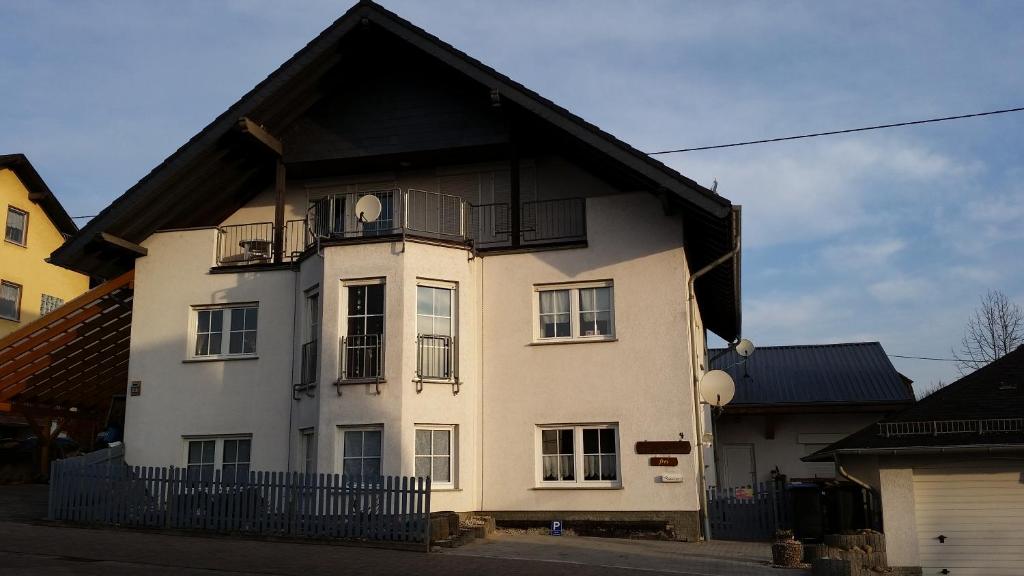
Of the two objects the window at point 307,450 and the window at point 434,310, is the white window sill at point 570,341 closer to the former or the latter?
the window at point 434,310

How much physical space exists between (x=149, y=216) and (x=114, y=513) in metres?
6.90

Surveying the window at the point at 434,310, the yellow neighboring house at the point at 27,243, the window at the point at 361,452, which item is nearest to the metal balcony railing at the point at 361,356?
the window at the point at 434,310

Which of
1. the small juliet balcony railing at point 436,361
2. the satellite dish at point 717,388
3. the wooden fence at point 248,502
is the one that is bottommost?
the wooden fence at point 248,502

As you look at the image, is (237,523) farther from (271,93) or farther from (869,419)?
(869,419)

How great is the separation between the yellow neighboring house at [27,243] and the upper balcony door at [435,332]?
2422 cm

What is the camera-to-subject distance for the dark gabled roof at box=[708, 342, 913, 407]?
27.8m

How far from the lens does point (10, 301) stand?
3722cm

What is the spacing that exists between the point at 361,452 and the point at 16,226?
26.9 meters

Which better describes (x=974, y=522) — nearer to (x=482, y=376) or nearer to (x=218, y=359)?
(x=482, y=376)

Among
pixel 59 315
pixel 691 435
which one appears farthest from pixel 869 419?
pixel 59 315

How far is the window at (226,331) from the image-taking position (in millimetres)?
20109

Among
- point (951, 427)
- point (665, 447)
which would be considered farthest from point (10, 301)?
point (951, 427)

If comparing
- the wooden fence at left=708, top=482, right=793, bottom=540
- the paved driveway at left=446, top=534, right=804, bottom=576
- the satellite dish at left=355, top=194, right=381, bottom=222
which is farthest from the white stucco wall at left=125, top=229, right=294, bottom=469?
the wooden fence at left=708, top=482, right=793, bottom=540

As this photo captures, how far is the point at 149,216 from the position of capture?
68.0 ft
